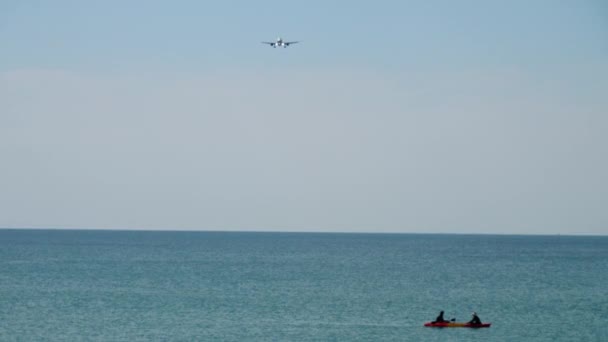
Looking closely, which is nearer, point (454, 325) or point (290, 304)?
point (454, 325)

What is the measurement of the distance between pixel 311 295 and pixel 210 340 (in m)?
27.1

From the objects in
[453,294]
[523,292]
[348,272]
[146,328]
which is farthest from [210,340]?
[348,272]

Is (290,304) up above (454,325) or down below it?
above

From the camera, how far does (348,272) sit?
114000 millimetres

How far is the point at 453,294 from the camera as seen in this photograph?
83.5m

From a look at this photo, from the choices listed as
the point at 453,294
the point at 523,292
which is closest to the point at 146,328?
the point at 453,294

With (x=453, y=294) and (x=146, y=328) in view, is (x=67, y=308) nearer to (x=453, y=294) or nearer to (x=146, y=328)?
(x=146, y=328)

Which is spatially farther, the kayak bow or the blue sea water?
the kayak bow

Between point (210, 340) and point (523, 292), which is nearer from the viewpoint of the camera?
point (210, 340)

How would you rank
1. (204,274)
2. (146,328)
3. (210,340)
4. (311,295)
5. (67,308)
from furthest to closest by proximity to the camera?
1. (204,274)
2. (311,295)
3. (67,308)
4. (146,328)
5. (210,340)

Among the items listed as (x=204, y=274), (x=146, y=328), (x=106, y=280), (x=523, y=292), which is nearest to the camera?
(x=146, y=328)

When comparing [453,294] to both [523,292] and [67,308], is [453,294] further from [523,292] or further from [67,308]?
[67,308]

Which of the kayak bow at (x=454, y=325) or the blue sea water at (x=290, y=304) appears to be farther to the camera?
the kayak bow at (x=454, y=325)

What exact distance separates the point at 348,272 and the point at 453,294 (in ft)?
104
